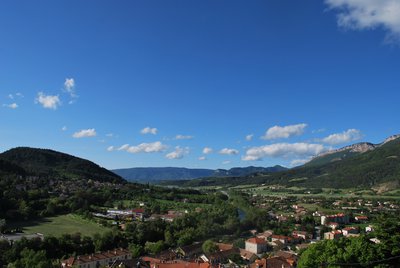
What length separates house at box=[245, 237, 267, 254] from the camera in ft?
139

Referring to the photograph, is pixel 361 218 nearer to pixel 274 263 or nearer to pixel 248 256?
pixel 248 256

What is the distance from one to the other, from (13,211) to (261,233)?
32.1 meters

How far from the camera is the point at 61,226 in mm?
47719

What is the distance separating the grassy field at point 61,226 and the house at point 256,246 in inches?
657

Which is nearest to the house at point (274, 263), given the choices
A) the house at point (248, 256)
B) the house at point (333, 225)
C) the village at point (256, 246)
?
the village at point (256, 246)

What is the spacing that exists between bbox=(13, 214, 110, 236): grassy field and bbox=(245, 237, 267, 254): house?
657 inches

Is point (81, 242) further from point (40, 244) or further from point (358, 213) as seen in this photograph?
point (358, 213)

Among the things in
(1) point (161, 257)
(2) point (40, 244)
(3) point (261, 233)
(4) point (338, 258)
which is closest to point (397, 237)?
(4) point (338, 258)

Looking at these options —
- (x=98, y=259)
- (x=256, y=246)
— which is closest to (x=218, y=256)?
(x=256, y=246)

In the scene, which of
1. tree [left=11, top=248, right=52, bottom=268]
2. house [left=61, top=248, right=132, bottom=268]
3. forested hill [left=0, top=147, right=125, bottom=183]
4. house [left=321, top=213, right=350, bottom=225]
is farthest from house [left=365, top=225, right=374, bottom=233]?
forested hill [left=0, top=147, right=125, bottom=183]

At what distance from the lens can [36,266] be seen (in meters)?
27.2

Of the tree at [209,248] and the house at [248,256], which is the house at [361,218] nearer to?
the house at [248,256]

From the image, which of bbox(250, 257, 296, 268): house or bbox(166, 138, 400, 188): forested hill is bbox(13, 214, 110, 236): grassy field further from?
bbox(166, 138, 400, 188): forested hill

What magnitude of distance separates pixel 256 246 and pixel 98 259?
17.0m
